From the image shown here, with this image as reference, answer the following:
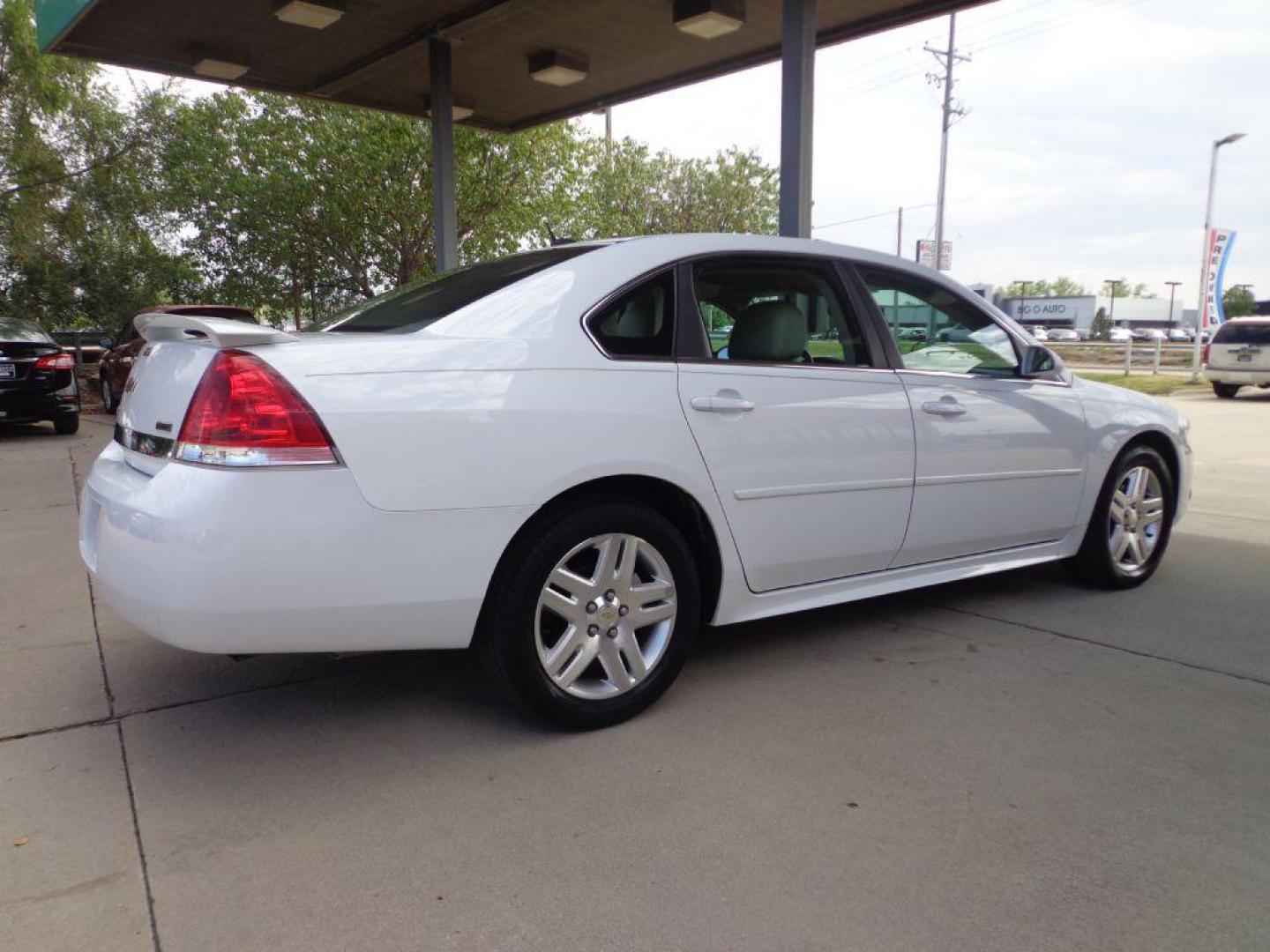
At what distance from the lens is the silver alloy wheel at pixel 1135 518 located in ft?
15.1

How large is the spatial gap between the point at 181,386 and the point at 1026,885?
2.55m

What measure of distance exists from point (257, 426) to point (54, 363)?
37.1 feet

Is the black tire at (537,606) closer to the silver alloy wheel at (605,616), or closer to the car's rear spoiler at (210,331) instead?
the silver alloy wheel at (605,616)

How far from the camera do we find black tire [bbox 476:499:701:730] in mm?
2793

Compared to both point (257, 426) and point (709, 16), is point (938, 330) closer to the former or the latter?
point (257, 426)

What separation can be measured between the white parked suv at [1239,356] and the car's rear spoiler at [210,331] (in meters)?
19.3

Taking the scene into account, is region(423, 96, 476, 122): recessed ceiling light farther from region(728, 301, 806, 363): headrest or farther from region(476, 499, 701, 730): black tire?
region(476, 499, 701, 730): black tire

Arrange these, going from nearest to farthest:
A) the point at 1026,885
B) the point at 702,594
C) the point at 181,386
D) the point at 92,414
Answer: the point at 1026,885 → the point at 181,386 → the point at 702,594 → the point at 92,414

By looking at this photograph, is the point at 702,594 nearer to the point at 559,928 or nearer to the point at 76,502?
the point at 559,928

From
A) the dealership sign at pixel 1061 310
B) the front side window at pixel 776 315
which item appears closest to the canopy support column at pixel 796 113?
the front side window at pixel 776 315

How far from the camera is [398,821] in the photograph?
2.52 metres

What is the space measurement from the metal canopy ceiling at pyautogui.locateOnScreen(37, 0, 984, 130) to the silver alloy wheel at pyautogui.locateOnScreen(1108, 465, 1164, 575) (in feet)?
13.3

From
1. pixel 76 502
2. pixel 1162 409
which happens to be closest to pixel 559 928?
pixel 1162 409

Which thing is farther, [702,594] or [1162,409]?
[1162,409]
